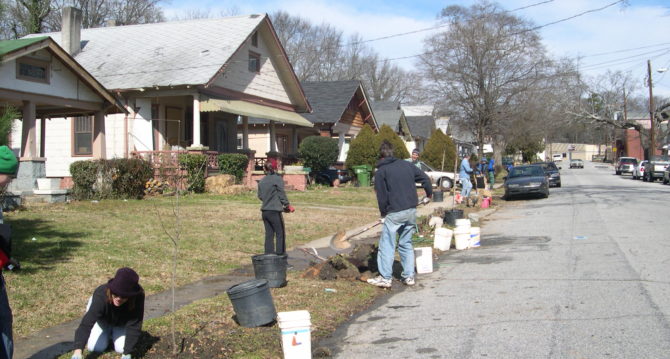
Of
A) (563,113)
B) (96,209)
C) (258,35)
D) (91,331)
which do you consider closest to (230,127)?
(258,35)

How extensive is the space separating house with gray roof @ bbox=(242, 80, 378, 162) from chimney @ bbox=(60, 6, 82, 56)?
9.11m

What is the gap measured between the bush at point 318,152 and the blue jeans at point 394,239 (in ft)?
67.2

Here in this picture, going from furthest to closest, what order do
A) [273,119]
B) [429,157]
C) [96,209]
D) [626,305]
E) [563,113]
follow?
[563,113], [429,157], [273,119], [96,209], [626,305]

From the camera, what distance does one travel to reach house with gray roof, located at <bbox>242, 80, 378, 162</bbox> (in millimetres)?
32938

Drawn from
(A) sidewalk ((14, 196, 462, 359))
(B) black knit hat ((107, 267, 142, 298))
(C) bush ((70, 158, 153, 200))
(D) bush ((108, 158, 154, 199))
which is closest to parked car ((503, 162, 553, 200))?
(D) bush ((108, 158, 154, 199))

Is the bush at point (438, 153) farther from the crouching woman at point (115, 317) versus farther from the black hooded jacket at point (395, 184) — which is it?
the crouching woman at point (115, 317)

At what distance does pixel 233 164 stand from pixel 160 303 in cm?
1581

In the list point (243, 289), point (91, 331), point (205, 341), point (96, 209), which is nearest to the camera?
point (91, 331)

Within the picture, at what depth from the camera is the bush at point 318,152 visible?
94.5 ft

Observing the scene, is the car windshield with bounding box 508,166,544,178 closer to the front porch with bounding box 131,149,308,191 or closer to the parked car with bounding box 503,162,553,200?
the parked car with bounding box 503,162,553,200

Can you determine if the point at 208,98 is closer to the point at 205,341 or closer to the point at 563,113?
the point at 205,341

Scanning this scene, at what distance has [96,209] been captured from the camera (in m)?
15.0

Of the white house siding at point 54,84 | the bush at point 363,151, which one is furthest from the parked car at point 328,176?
the white house siding at point 54,84

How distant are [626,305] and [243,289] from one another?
13.4 feet
